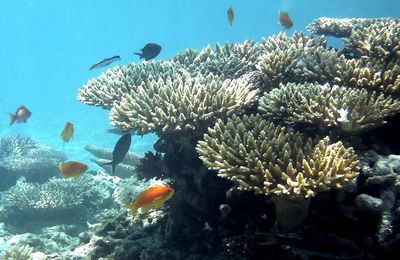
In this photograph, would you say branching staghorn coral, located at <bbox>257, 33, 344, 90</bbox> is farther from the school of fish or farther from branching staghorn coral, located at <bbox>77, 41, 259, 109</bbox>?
the school of fish

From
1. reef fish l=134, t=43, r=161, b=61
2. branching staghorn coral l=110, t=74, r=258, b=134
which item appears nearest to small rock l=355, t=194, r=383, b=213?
branching staghorn coral l=110, t=74, r=258, b=134

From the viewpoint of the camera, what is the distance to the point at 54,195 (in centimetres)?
897

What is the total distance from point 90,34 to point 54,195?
168538 mm

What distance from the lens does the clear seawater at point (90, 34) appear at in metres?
45.7

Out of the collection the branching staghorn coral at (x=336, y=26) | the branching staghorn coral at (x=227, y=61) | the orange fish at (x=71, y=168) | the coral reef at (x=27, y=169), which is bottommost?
the orange fish at (x=71, y=168)

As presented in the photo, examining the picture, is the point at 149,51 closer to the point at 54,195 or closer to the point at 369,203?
the point at 54,195

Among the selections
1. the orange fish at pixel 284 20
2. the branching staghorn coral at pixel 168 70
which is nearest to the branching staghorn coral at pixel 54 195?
the branching staghorn coral at pixel 168 70

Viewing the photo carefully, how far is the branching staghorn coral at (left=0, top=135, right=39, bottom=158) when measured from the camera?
45.3 ft

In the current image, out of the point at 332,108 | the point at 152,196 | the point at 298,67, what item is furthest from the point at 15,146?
the point at 332,108

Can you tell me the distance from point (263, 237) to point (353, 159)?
48.3 inches

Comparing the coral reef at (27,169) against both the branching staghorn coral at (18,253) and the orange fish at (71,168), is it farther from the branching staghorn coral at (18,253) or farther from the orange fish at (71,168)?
the orange fish at (71,168)

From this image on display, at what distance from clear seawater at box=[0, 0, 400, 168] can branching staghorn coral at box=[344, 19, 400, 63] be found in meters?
22.5

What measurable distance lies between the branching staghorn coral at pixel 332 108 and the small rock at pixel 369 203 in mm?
795

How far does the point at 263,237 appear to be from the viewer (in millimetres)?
3500
